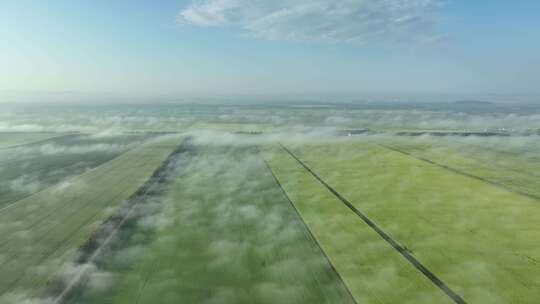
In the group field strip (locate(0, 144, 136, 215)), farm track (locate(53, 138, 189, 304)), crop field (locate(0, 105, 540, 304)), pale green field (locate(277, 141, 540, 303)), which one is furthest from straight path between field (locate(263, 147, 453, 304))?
field strip (locate(0, 144, 136, 215))

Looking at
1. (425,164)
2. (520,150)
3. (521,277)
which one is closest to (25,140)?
(425,164)

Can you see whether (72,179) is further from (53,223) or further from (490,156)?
(490,156)

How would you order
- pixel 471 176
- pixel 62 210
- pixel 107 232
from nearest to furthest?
pixel 107 232 < pixel 62 210 < pixel 471 176

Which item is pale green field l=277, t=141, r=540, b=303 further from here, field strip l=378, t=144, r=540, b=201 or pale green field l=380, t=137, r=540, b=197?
pale green field l=380, t=137, r=540, b=197

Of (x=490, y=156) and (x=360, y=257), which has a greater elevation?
(x=490, y=156)

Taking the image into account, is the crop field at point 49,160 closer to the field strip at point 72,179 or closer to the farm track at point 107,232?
the field strip at point 72,179

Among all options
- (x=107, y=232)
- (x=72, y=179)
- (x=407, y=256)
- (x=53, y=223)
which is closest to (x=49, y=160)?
(x=72, y=179)
